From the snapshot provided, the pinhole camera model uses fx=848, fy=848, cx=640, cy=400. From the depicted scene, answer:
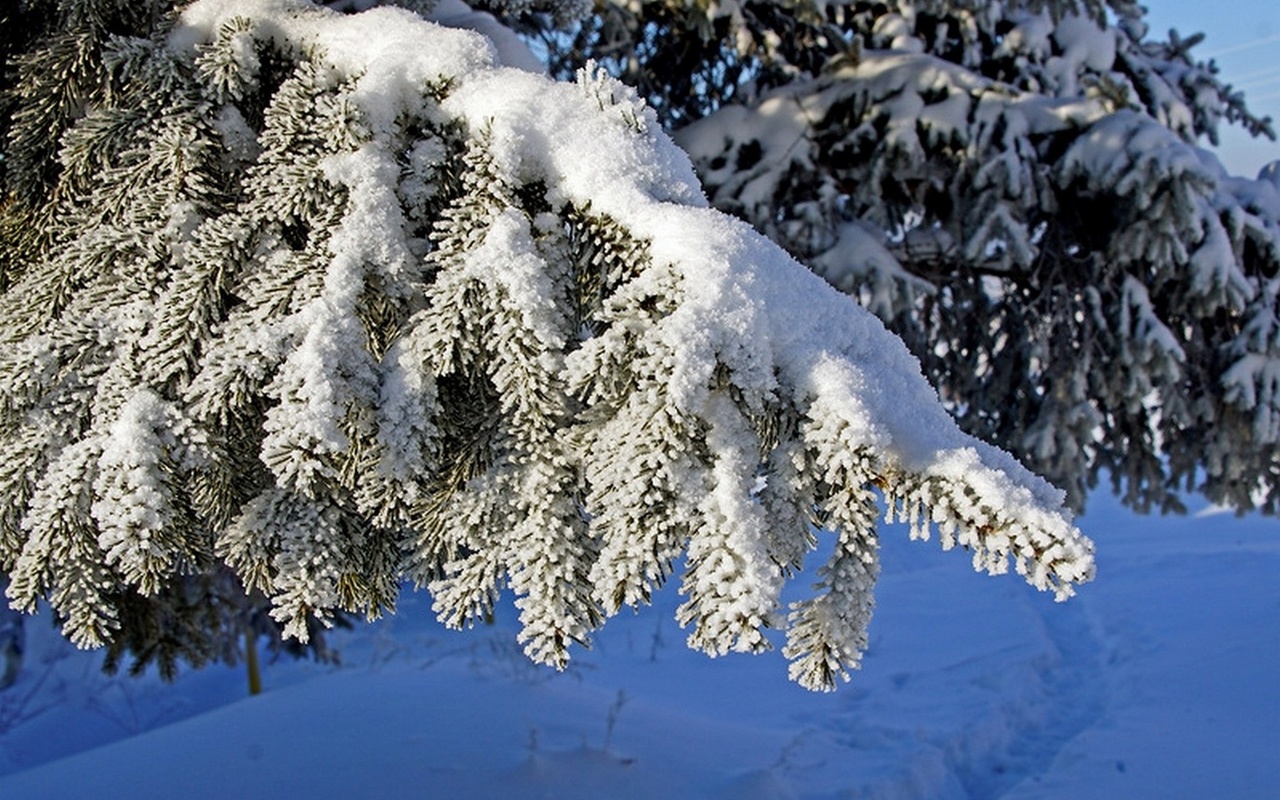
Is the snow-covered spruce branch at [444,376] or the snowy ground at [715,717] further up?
the snow-covered spruce branch at [444,376]

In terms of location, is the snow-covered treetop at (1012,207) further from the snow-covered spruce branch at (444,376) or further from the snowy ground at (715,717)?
the snow-covered spruce branch at (444,376)

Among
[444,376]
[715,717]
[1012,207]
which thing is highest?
[1012,207]

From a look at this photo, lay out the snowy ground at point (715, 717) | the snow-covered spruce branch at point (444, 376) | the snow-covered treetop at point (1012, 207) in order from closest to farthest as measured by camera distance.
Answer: the snow-covered spruce branch at point (444, 376)
the snow-covered treetop at point (1012, 207)
the snowy ground at point (715, 717)

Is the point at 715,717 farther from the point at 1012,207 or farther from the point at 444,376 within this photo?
the point at 444,376

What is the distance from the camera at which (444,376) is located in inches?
49.9

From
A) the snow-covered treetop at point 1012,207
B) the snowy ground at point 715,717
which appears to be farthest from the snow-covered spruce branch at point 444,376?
the snowy ground at point 715,717

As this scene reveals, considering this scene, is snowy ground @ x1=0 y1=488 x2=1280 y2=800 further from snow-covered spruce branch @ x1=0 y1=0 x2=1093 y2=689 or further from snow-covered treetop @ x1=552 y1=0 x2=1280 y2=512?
snow-covered spruce branch @ x1=0 y1=0 x2=1093 y2=689

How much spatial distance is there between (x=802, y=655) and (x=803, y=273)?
0.51 m

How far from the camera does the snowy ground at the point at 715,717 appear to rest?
4358 millimetres

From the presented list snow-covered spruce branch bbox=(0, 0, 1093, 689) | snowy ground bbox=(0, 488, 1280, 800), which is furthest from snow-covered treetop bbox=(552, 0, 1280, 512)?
snow-covered spruce branch bbox=(0, 0, 1093, 689)

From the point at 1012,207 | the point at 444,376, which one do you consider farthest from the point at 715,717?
the point at 444,376

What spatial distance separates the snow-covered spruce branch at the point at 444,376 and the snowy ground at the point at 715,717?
3159mm

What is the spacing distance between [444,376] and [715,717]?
5530 millimetres

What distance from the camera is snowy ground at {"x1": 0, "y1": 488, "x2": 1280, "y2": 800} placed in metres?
4.36
